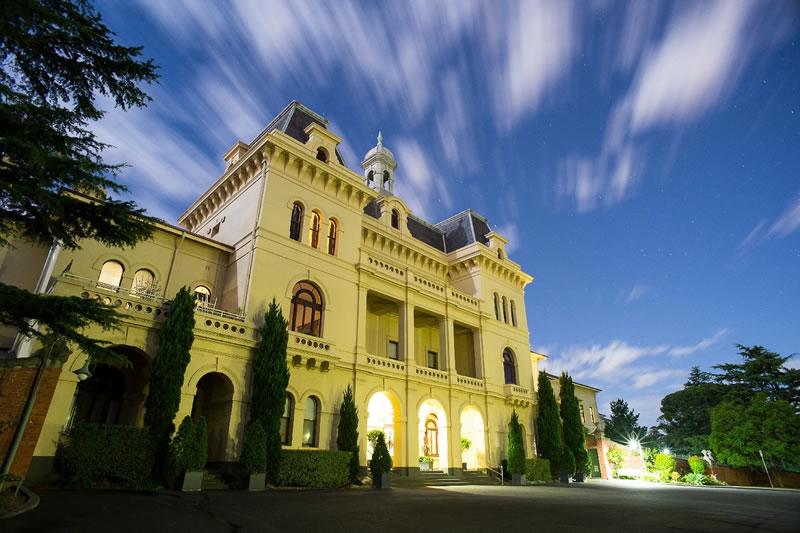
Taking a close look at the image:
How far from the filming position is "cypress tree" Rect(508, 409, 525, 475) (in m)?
27.6

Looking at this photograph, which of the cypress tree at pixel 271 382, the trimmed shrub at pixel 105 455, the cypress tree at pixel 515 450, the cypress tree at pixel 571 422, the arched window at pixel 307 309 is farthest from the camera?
the cypress tree at pixel 571 422

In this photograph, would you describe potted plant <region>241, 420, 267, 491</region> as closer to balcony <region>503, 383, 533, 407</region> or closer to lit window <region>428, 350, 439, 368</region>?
lit window <region>428, 350, 439, 368</region>

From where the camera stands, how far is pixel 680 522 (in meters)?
10.2

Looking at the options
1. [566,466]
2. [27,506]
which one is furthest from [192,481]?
[566,466]

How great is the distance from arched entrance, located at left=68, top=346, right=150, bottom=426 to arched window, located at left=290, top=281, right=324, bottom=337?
22.7 ft

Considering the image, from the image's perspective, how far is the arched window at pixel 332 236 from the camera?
1011 inches

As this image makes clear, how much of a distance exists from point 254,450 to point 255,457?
25cm

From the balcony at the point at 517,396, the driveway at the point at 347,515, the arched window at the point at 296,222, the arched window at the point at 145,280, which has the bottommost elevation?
the driveway at the point at 347,515

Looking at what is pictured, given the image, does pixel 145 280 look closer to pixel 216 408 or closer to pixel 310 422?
pixel 216 408

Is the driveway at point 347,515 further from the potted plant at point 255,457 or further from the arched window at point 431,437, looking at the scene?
the arched window at point 431,437

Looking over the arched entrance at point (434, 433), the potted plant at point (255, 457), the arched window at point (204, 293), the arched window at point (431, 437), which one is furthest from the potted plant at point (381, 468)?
the arched window at point (204, 293)

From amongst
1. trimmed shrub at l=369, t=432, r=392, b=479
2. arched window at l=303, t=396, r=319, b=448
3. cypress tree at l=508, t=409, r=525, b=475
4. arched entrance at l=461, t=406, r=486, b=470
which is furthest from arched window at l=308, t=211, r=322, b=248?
cypress tree at l=508, t=409, r=525, b=475

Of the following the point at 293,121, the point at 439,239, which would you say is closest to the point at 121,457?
the point at 293,121

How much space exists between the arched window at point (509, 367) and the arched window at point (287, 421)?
1939 cm
